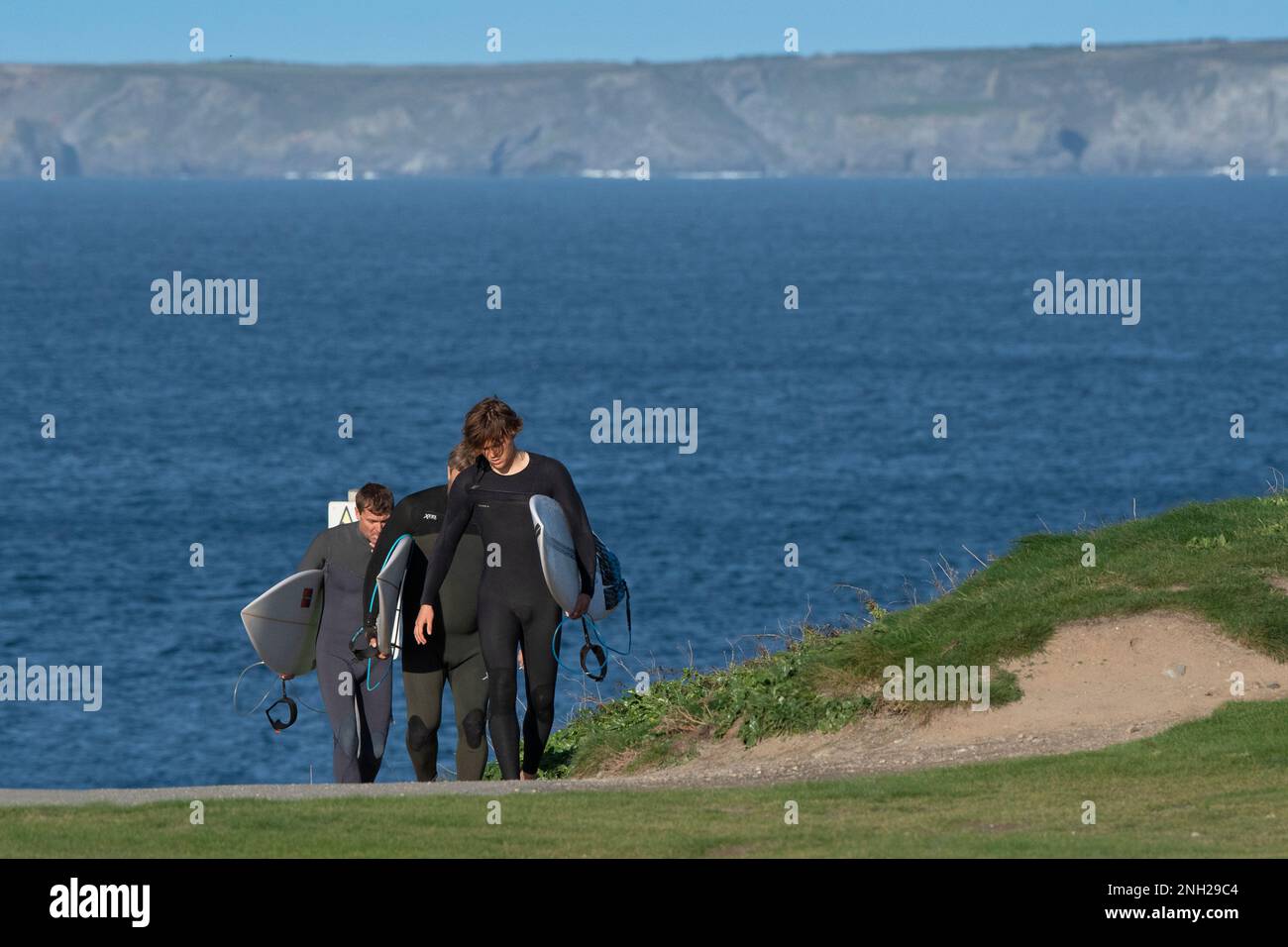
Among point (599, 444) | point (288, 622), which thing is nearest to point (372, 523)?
point (288, 622)

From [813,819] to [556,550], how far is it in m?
2.29

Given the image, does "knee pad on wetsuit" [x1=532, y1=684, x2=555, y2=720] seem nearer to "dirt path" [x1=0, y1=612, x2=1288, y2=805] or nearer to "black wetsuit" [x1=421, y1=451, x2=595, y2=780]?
"black wetsuit" [x1=421, y1=451, x2=595, y2=780]

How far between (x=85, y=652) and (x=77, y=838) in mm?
33883

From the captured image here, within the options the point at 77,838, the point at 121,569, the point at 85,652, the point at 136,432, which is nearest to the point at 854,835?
the point at 77,838

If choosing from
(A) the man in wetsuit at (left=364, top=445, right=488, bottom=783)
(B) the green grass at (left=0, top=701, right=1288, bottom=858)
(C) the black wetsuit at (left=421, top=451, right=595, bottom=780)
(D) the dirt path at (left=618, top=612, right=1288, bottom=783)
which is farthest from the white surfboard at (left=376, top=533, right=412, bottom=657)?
(D) the dirt path at (left=618, top=612, right=1288, bottom=783)

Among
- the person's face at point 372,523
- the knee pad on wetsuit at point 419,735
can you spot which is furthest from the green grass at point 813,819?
the person's face at point 372,523

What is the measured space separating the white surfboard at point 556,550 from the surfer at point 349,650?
114cm

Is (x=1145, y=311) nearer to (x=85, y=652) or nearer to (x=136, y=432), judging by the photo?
(x=136, y=432)

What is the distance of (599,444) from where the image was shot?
2633 inches

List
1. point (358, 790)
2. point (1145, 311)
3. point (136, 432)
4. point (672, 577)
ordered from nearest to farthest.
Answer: point (358, 790)
point (672, 577)
point (136, 432)
point (1145, 311)

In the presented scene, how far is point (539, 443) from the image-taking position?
2435 inches

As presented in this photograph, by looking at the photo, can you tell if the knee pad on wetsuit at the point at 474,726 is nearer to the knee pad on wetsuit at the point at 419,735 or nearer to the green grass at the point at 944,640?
the knee pad on wetsuit at the point at 419,735

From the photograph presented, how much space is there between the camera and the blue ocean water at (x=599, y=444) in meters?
41.1

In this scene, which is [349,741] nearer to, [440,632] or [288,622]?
[288,622]
